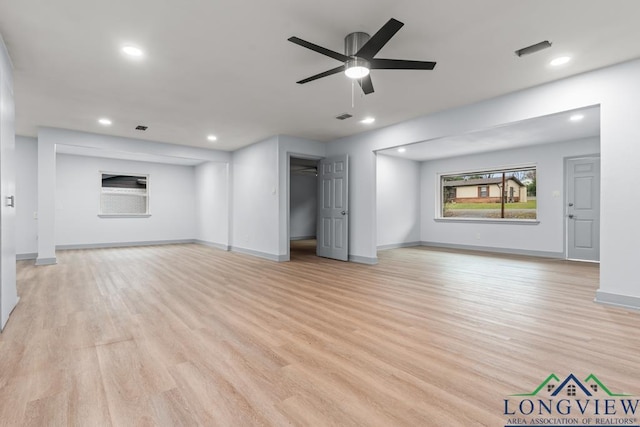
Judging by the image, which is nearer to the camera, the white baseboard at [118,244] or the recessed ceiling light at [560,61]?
the recessed ceiling light at [560,61]

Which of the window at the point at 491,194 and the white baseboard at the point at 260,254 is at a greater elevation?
the window at the point at 491,194

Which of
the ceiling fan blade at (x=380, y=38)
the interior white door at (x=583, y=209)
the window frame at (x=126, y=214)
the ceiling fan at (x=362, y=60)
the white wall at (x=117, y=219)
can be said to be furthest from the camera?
the window frame at (x=126, y=214)

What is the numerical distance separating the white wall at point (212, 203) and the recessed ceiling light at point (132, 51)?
4942 millimetres

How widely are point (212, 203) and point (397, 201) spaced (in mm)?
5188

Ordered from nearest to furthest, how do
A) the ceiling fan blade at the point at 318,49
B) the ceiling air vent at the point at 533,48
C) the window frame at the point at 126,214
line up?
the ceiling fan blade at the point at 318,49
the ceiling air vent at the point at 533,48
the window frame at the point at 126,214

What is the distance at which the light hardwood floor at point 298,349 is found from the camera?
1593mm

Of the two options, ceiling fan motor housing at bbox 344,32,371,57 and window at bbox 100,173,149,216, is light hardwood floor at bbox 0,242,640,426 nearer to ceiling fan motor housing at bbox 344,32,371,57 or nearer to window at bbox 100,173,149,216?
ceiling fan motor housing at bbox 344,32,371,57

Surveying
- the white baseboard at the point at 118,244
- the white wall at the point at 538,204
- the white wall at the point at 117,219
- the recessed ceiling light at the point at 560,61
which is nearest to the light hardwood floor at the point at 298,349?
the recessed ceiling light at the point at 560,61

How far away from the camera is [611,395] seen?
5.61 ft

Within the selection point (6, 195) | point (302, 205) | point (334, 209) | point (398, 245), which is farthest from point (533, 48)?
point (302, 205)

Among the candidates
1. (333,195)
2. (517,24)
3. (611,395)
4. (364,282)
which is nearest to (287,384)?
(611,395)

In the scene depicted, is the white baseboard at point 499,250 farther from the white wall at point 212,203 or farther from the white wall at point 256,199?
the white wall at point 212,203

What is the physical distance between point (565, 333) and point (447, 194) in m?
6.57

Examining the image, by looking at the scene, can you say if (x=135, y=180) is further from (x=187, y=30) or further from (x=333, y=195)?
(x=187, y=30)
